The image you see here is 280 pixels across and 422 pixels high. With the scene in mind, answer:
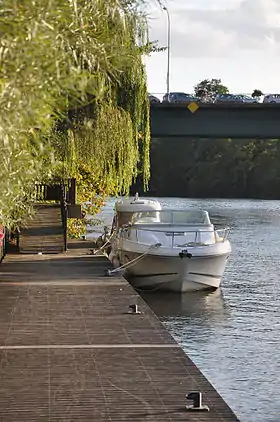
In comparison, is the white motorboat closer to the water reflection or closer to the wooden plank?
the water reflection

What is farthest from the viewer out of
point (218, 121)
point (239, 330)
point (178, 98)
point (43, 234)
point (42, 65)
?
point (178, 98)

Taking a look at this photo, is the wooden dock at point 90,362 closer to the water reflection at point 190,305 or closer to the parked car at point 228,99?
the water reflection at point 190,305

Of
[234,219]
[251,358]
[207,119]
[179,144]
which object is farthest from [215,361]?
[179,144]

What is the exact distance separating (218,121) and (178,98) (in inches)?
149

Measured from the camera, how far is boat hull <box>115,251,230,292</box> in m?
28.1

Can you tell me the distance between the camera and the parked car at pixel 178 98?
50.5 meters

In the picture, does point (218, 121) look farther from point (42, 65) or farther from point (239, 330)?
point (42, 65)

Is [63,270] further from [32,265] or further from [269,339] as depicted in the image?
[269,339]

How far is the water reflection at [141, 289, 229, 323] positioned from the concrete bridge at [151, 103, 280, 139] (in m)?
20.3

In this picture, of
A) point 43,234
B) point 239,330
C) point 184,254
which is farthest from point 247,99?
point 239,330

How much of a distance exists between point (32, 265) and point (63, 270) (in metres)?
1.36

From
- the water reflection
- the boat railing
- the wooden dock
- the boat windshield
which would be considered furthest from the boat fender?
the wooden dock

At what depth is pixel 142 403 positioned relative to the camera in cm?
1131

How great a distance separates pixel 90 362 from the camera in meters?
13.8
